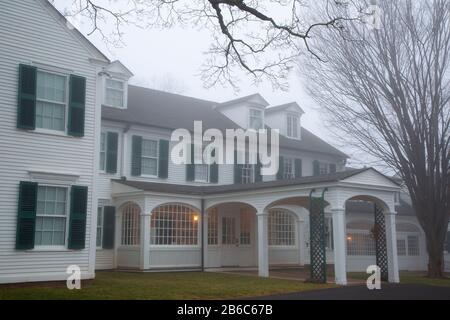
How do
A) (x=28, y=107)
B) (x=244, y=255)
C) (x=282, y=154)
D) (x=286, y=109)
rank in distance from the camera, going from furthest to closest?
(x=286, y=109) < (x=282, y=154) < (x=244, y=255) < (x=28, y=107)

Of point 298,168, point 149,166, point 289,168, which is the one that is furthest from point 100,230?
point 298,168

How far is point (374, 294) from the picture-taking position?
1458 cm

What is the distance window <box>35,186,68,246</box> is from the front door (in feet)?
34.3

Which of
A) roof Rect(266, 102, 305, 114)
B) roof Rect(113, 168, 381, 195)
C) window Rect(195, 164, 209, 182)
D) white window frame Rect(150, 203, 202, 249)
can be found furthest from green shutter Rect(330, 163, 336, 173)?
white window frame Rect(150, 203, 202, 249)

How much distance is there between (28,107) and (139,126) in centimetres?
852

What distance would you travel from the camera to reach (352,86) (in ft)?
72.2

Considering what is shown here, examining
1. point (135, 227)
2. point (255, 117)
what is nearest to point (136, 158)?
point (135, 227)

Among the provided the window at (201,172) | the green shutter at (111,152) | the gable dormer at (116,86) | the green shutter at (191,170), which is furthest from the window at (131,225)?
the gable dormer at (116,86)

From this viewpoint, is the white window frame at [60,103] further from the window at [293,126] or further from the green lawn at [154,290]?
the window at [293,126]

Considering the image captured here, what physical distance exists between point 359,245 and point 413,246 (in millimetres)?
4707

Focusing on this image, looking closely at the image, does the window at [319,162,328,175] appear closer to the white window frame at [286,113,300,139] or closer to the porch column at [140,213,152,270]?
the white window frame at [286,113,300,139]

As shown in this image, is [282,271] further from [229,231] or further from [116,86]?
[116,86]

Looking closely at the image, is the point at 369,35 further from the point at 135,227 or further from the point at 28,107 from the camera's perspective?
the point at 28,107

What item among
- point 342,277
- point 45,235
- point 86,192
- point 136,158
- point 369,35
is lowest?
point 342,277
